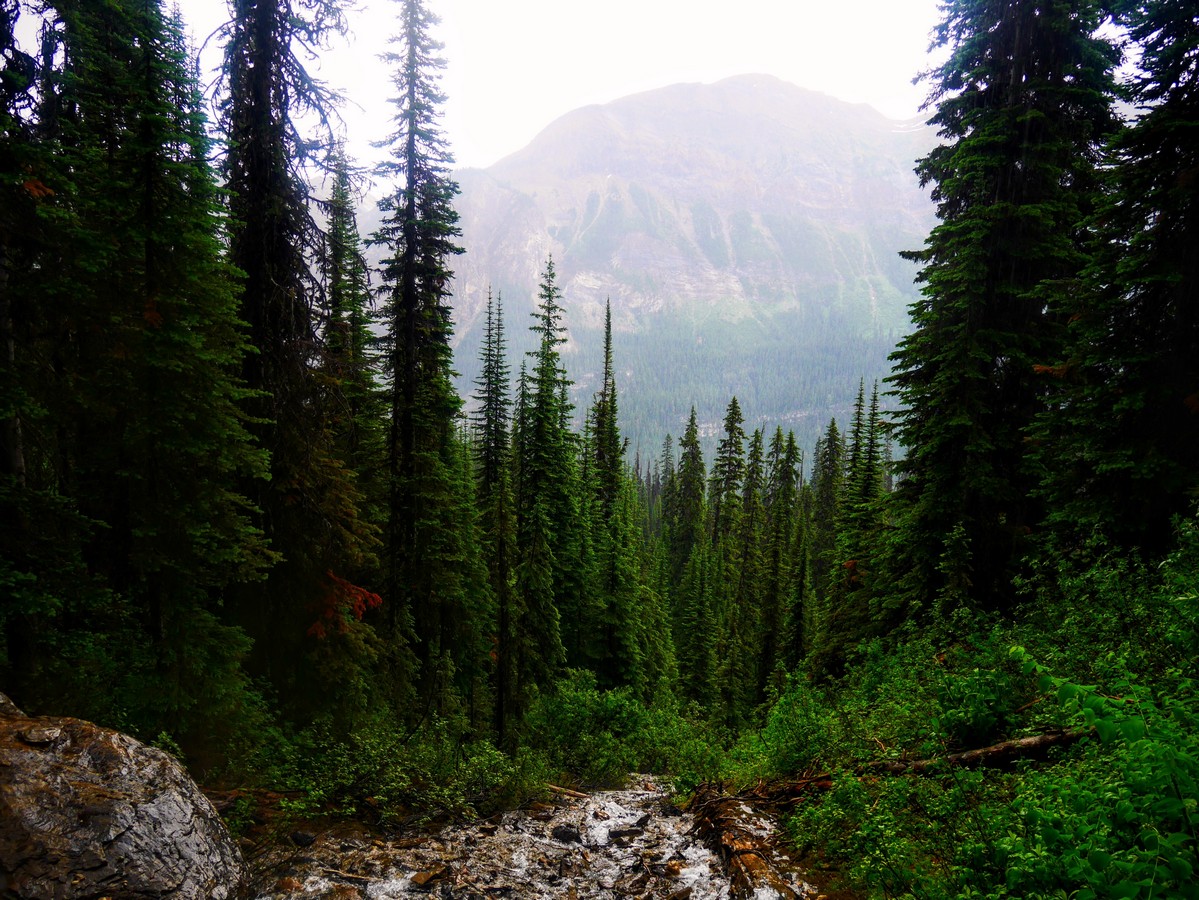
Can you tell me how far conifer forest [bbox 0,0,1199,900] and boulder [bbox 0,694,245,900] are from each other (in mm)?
2173

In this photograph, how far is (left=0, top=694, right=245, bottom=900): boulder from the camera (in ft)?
12.9

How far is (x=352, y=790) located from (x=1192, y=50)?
16.6 meters

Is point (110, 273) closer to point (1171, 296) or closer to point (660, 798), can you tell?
point (660, 798)

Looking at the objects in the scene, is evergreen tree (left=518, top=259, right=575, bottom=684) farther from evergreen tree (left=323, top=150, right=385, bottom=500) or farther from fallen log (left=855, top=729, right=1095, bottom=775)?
fallen log (left=855, top=729, right=1095, bottom=775)

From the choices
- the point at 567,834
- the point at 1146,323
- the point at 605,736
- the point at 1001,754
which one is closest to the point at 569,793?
the point at 567,834

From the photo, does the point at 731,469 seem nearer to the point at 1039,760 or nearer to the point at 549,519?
the point at 549,519

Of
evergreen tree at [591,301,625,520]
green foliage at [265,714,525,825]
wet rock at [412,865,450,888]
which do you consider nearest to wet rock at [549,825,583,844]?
green foliage at [265,714,525,825]

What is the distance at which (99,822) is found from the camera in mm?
4375

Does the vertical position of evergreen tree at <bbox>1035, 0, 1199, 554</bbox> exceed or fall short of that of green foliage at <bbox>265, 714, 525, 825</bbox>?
it exceeds it

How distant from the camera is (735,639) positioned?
38844mm

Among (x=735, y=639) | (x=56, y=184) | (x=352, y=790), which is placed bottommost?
(x=735, y=639)

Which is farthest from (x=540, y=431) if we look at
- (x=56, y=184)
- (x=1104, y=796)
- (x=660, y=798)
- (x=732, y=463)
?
(x=732, y=463)

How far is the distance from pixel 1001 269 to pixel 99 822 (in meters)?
16.4

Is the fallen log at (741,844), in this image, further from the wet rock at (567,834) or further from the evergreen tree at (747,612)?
the evergreen tree at (747,612)
